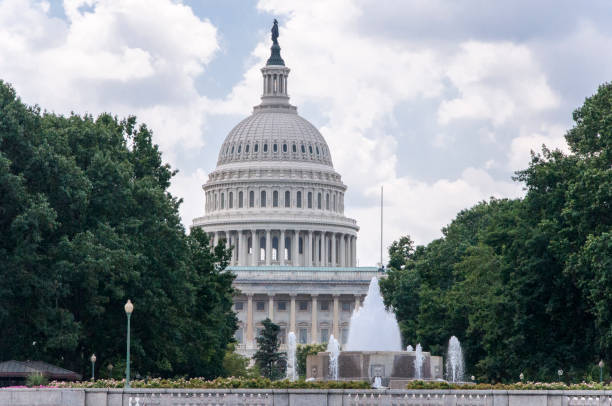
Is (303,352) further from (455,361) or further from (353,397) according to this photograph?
(353,397)

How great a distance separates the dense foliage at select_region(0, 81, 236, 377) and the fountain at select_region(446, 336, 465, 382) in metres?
17.5

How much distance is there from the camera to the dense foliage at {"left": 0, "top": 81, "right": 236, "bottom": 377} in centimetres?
6950

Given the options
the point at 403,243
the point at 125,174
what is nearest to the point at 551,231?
the point at 125,174

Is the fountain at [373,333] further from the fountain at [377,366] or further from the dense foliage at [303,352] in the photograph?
the dense foliage at [303,352]

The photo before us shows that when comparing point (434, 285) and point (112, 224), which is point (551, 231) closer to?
point (112, 224)

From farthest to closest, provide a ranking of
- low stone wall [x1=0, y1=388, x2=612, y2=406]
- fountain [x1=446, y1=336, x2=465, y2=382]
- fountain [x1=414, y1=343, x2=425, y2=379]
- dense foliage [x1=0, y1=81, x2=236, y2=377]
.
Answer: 1. fountain [x1=446, y1=336, x2=465, y2=382]
2. dense foliage [x1=0, y1=81, x2=236, y2=377]
3. fountain [x1=414, y1=343, x2=425, y2=379]
4. low stone wall [x1=0, y1=388, x2=612, y2=406]

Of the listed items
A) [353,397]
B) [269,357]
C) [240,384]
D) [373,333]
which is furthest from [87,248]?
[269,357]

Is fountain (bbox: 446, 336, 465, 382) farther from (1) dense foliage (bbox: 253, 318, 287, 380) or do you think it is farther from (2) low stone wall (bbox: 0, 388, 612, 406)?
(1) dense foliage (bbox: 253, 318, 287, 380)

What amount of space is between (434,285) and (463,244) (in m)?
4.66

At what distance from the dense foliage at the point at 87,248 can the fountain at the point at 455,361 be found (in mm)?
17542

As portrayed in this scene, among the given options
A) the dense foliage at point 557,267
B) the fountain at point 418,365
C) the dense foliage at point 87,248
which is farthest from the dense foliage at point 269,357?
the fountain at point 418,365

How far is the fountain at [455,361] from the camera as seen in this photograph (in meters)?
98.2

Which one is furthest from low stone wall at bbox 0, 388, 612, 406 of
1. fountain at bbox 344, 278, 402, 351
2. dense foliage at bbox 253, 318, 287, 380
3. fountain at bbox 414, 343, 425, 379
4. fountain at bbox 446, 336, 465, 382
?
dense foliage at bbox 253, 318, 287, 380

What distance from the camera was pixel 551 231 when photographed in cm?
7469
